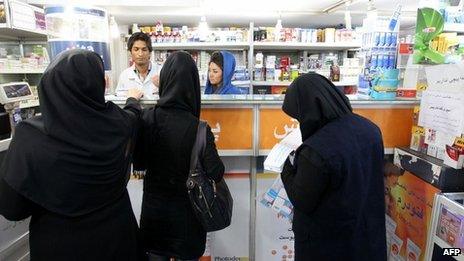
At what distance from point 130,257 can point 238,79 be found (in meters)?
3.77

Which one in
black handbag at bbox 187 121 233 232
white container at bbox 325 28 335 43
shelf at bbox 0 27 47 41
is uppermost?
white container at bbox 325 28 335 43

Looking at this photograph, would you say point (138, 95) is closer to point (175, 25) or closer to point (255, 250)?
point (255, 250)

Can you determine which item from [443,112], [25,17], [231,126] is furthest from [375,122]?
[25,17]

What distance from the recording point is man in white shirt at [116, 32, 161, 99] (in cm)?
285

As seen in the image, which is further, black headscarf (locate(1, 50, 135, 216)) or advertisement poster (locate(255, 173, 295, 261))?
advertisement poster (locate(255, 173, 295, 261))

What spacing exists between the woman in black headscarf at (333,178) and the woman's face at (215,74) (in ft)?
5.79

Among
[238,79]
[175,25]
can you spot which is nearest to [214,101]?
[238,79]

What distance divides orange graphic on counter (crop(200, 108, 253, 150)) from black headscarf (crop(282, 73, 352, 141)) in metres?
0.68

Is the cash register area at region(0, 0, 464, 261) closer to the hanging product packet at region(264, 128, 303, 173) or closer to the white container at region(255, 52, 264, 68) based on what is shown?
the hanging product packet at region(264, 128, 303, 173)

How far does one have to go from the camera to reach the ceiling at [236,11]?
397 cm

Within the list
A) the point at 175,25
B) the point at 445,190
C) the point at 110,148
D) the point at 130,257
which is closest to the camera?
the point at 110,148

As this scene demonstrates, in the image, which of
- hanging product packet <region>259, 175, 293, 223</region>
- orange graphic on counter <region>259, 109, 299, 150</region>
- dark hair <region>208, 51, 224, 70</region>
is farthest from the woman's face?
hanging product packet <region>259, 175, 293, 223</region>

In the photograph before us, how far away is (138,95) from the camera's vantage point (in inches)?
72.0

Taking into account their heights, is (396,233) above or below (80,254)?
below
